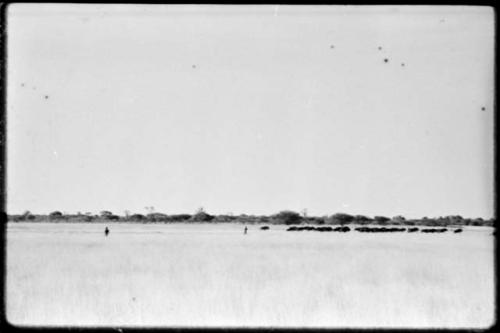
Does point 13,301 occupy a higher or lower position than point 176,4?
lower

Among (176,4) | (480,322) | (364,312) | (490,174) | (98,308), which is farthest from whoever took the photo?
(364,312)

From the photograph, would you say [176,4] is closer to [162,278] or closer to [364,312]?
[364,312]

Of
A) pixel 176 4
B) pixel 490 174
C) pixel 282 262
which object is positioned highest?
pixel 176 4

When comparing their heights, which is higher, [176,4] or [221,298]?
[176,4]

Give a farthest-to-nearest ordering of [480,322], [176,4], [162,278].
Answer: [162,278] → [480,322] → [176,4]

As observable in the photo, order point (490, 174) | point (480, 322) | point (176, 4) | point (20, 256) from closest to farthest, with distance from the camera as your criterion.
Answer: point (176, 4), point (490, 174), point (480, 322), point (20, 256)

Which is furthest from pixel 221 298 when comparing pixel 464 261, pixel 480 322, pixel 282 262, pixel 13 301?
pixel 464 261

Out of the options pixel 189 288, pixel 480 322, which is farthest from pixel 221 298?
pixel 480 322

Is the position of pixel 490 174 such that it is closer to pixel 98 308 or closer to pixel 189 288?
pixel 98 308

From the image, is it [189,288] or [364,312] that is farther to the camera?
[189,288]
